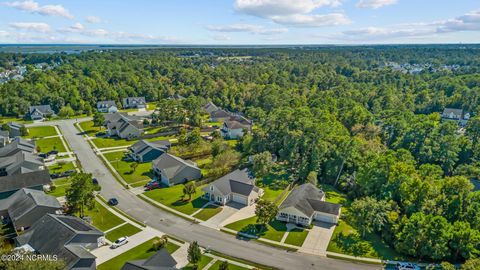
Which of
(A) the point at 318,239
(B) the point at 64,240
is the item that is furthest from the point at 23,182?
(A) the point at 318,239

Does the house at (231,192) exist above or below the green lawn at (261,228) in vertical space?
above

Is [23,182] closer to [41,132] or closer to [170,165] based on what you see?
[170,165]

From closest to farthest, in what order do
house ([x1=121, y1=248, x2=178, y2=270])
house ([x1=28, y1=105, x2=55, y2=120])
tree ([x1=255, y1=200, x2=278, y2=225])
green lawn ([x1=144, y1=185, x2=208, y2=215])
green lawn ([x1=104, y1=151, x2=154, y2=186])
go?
house ([x1=121, y1=248, x2=178, y2=270]) < tree ([x1=255, y1=200, x2=278, y2=225]) < green lawn ([x1=144, y1=185, x2=208, y2=215]) < green lawn ([x1=104, y1=151, x2=154, y2=186]) < house ([x1=28, y1=105, x2=55, y2=120])

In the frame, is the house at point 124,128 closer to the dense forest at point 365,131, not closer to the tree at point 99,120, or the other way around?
the tree at point 99,120

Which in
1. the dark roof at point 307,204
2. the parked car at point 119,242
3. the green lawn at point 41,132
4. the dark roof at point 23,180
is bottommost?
the parked car at point 119,242

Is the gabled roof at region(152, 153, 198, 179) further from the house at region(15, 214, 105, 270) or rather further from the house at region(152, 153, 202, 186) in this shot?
the house at region(15, 214, 105, 270)

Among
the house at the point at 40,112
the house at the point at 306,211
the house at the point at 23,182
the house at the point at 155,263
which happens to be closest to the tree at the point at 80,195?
the house at the point at 23,182

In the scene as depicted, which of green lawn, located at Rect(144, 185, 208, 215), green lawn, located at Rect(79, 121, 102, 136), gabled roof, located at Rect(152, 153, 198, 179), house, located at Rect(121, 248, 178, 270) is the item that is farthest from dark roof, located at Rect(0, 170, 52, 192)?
green lawn, located at Rect(79, 121, 102, 136)
